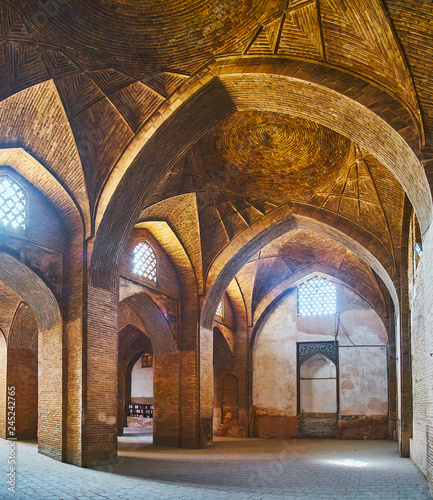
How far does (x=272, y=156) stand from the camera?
12812 millimetres

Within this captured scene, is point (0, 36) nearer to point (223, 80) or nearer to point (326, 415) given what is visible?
point (223, 80)

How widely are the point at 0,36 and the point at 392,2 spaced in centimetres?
563

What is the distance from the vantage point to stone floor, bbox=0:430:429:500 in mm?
7504

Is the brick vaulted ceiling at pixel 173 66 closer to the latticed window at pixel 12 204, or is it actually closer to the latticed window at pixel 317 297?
the latticed window at pixel 12 204

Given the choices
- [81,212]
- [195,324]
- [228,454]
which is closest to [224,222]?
[195,324]

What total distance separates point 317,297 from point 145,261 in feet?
27.9

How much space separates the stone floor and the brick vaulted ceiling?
4805 millimetres

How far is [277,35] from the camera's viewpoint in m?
8.26

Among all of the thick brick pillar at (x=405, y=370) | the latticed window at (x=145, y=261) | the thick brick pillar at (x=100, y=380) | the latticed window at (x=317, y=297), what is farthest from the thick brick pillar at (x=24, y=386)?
the latticed window at (x=317, y=297)

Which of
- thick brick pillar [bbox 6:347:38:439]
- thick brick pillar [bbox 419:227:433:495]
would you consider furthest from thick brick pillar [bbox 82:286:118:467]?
thick brick pillar [bbox 419:227:433:495]

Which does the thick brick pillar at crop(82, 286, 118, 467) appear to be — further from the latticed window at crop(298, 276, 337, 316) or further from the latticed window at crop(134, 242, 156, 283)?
the latticed window at crop(298, 276, 337, 316)

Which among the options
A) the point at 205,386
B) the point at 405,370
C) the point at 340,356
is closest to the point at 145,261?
the point at 205,386

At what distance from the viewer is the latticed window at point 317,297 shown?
1988 centimetres

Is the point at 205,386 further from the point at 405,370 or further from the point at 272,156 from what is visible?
the point at 272,156
